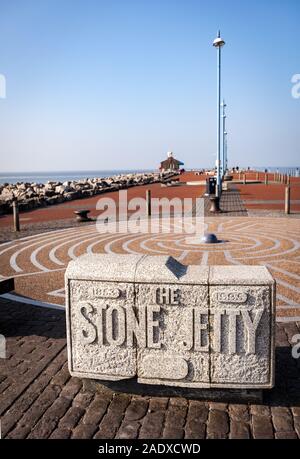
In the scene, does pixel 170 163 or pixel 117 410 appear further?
pixel 170 163

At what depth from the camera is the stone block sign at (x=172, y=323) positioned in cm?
375

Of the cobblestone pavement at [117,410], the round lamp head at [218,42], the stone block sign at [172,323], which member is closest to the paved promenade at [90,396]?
the cobblestone pavement at [117,410]

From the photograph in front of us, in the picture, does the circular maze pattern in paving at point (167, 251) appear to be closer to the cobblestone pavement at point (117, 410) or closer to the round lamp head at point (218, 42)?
the cobblestone pavement at point (117, 410)

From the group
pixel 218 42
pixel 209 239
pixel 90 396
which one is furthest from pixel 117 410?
pixel 218 42

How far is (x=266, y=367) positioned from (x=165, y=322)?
1.03 metres

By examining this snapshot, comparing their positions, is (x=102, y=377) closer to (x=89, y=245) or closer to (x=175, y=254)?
(x=175, y=254)

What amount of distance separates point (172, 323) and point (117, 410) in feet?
3.30

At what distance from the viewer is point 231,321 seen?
3.76 meters

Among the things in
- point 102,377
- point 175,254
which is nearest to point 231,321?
point 102,377

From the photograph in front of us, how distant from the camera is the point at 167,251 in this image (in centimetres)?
1091

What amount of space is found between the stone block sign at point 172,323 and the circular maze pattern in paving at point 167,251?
249cm

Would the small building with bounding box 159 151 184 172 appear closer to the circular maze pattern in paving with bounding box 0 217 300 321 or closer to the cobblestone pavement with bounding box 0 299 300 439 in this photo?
the circular maze pattern in paving with bounding box 0 217 300 321

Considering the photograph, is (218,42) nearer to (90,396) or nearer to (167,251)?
(167,251)

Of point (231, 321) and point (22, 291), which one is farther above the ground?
point (231, 321)
